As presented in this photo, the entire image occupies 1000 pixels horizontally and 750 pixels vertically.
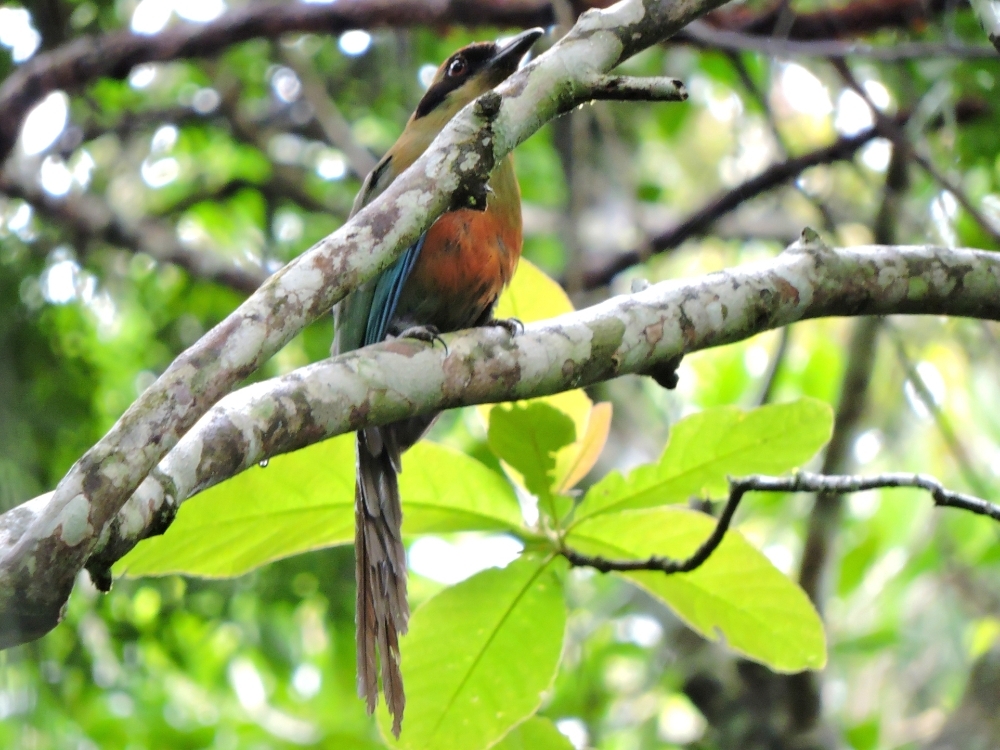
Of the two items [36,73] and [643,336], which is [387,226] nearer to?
[643,336]

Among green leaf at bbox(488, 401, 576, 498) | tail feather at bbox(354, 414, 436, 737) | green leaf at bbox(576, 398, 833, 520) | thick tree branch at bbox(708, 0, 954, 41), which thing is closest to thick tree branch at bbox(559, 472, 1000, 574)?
green leaf at bbox(576, 398, 833, 520)

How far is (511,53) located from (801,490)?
1.74 m

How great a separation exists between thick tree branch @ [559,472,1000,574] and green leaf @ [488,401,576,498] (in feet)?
0.72

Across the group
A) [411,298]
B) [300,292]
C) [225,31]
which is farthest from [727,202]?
[300,292]

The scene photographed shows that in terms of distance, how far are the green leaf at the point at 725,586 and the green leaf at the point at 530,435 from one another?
0.58 ft

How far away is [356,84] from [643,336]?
4.20 m

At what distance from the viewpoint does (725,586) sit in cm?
217

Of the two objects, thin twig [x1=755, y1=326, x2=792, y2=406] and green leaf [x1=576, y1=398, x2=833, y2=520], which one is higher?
thin twig [x1=755, y1=326, x2=792, y2=406]

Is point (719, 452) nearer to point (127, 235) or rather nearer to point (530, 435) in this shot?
point (530, 435)

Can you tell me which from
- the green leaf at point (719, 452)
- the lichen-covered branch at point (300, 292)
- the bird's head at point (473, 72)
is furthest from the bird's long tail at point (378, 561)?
the bird's head at point (473, 72)

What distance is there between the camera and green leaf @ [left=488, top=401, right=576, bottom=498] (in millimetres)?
2031

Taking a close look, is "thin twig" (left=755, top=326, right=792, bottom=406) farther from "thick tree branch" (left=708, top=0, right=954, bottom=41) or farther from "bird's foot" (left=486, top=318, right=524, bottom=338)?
"bird's foot" (left=486, top=318, right=524, bottom=338)

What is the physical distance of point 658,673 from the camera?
166 inches

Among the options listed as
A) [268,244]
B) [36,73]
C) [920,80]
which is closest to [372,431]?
[36,73]
